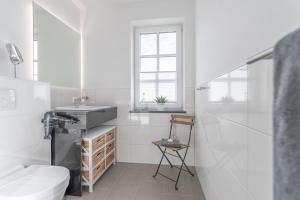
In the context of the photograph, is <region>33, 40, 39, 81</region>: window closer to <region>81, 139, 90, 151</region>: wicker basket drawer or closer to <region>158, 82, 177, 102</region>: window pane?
<region>81, 139, 90, 151</region>: wicker basket drawer

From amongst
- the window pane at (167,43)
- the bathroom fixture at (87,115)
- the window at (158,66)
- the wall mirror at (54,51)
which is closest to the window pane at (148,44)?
the window at (158,66)

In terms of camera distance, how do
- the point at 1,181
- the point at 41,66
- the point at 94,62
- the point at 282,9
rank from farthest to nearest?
the point at 94,62 → the point at 41,66 → the point at 1,181 → the point at 282,9

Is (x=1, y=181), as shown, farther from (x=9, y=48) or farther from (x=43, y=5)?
(x=43, y=5)

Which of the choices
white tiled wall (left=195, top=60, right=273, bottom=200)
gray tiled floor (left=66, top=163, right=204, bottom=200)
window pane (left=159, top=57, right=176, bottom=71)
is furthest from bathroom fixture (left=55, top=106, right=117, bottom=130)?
white tiled wall (left=195, top=60, right=273, bottom=200)

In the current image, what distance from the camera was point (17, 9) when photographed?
1.77 meters

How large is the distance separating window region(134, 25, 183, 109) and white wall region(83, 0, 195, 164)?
222mm

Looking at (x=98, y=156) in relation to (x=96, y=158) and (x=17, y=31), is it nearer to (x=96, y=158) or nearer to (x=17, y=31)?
(x=96, y=158)

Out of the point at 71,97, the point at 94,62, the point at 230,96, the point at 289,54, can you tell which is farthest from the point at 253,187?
the point at 94,62

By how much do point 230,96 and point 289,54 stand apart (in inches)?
30.6

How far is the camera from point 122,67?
9.44 ft

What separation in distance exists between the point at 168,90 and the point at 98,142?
141 cm

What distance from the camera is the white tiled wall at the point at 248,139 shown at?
654 millimetres

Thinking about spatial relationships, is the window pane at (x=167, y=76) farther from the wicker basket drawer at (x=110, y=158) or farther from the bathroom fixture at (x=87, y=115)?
the wicker basket drawer at (x=110, y=158)

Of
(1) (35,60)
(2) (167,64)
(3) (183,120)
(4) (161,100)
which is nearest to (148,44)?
(2) (167,64)
